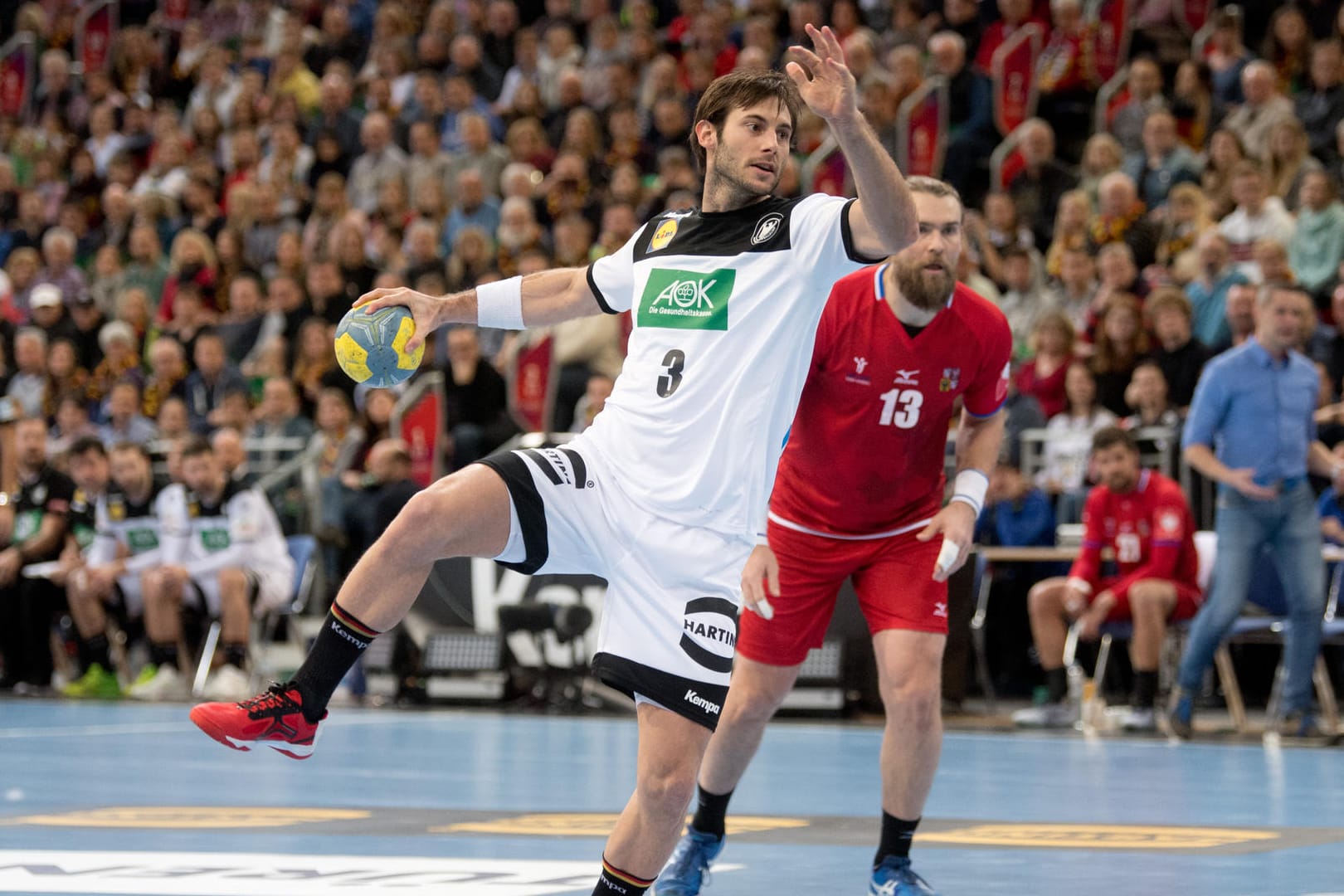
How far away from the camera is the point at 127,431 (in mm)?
16469

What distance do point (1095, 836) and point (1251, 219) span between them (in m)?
7.48

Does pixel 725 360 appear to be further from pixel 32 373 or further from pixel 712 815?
pixel 32 373

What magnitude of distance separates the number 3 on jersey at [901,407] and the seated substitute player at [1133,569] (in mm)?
5597

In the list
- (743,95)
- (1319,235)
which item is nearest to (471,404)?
(1319,235)

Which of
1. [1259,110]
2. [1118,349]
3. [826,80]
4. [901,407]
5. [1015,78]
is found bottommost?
[901,407]

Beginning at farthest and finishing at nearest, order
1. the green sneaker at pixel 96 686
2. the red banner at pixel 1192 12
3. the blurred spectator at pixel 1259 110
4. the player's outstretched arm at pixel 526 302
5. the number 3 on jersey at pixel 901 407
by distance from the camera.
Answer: the red banner at pixel 1192 12
the green sneaker at pixel 96 686
the blurred spectator at pixel 1259 110
the number 3 on jersey at pixel 901 407
the player's outstretched arm at pixel 526 302

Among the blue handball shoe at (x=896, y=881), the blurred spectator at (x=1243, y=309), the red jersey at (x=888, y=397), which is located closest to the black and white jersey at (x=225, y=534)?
the blurred spectator at (x=1243, y=309)

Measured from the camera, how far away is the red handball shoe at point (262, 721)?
4641 millimetres

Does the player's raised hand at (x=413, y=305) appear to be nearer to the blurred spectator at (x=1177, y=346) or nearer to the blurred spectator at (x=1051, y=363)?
the blurred spectator at (x=1177, y=346)

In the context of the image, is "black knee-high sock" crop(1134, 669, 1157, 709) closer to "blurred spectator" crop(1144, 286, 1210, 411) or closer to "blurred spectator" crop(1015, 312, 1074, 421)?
"blurred spectator" crop(1144, 286, 1210, 411)

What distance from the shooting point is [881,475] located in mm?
6141

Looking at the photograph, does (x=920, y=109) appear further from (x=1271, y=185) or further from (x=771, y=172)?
(x=771, y=172)

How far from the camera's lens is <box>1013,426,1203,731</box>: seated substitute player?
446 inches

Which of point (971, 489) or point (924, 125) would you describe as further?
point (924, 125)
